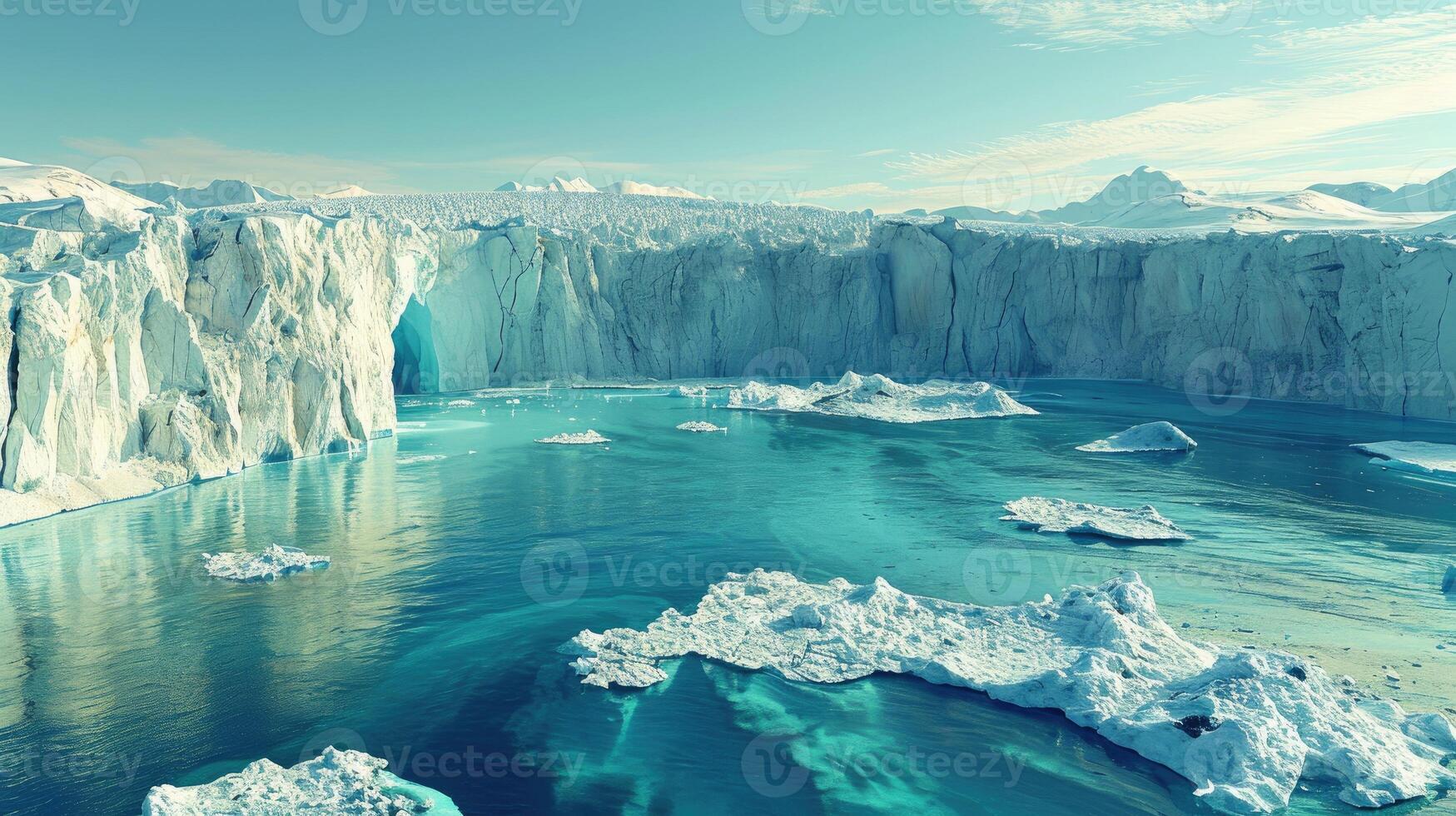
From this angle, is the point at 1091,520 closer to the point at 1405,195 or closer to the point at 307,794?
the point at 307,794

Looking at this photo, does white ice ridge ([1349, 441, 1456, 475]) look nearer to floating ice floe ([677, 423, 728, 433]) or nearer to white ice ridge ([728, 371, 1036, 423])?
white ice ridge ([728, 371, 1036, 423])

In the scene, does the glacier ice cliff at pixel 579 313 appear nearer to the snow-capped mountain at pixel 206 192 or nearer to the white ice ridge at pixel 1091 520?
the snow-capped mountain at pixel 206 192

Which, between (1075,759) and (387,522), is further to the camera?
(387,522)

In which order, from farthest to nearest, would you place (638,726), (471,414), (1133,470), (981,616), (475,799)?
(471,414) < (1133,470) < (981,616) < (638,726) < (475,799)

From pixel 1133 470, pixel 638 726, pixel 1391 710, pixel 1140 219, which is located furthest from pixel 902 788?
pixel 1140 219

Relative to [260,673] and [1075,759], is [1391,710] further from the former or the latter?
[260,673]

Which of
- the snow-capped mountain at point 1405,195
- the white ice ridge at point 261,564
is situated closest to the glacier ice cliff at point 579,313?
the white ice ridge at point 261,564

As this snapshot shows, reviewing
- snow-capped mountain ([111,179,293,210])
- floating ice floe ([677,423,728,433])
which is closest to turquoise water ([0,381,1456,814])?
floating ice floe ([677,423,728,433])
